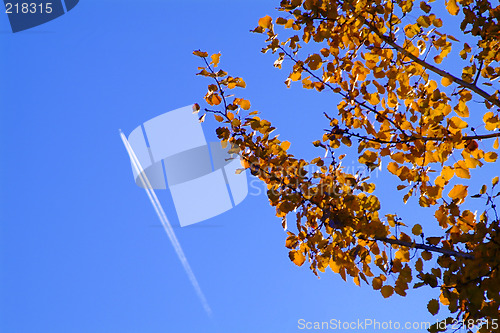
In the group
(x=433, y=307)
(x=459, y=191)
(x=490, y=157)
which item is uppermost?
(x=490, y=157)

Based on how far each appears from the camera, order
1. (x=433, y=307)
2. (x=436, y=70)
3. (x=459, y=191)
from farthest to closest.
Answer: (x=436, y=70)
(x=459, y=191)
(x=433, y=307)

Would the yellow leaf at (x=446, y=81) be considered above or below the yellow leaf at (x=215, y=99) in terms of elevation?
below

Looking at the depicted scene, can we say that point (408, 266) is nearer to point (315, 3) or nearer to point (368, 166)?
point (368, 166)

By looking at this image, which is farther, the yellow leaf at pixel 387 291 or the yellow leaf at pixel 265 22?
the yellow leaf at pixel 265 22

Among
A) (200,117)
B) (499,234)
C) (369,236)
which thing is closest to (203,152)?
(200,117)

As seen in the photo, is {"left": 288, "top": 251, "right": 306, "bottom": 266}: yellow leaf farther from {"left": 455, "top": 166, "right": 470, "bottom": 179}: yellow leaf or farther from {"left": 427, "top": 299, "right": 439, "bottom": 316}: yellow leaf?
{"left": 455, "top": 166, "right": 470, "bottom": 179}: yellow leaf

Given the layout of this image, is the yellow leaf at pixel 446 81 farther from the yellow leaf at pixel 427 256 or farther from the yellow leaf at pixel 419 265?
the yellow leaf at pixel 419 265

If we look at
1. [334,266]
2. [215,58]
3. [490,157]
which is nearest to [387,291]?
[334,266]

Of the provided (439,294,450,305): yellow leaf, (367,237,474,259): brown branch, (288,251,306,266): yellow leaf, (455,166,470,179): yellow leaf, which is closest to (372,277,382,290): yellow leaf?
(367,237,474,259): brown branch

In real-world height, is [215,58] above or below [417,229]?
above

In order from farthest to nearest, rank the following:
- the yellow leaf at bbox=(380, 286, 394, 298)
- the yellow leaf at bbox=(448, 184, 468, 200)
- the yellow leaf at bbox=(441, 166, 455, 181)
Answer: the yellow leaf at bbox=(441, 166, 455, 181) → the yellow leaf at bbox=(380, 286, 394, 298) → the yellow leaf at bbox=(448, 184, 468, 200)

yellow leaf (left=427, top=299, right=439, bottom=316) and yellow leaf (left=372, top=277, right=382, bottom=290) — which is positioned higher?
yellow leaf (left=372, top=277, right=382, bottom=290)

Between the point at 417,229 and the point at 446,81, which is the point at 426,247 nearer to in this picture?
the point at 417,229

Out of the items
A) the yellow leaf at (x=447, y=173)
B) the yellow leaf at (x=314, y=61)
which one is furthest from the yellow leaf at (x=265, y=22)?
the yellow leaf at (x=447, y=173)
